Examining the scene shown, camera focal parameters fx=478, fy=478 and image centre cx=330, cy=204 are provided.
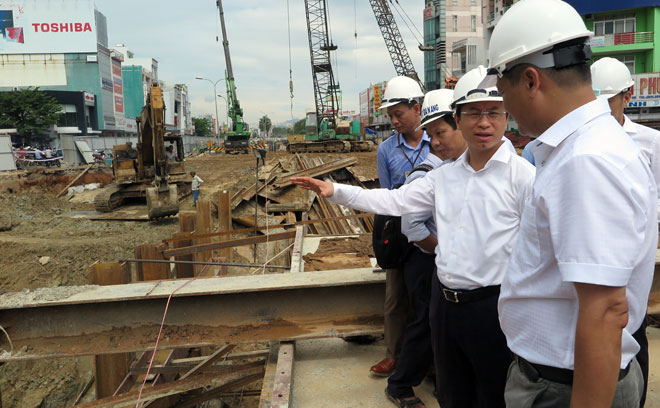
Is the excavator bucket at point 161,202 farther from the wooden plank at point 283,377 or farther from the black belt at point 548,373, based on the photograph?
the black belt at point 548,373

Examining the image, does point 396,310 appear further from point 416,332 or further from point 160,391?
point 160,391

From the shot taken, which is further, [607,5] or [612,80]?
[607,5]

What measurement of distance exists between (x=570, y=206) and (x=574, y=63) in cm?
44

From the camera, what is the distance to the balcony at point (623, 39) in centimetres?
2845

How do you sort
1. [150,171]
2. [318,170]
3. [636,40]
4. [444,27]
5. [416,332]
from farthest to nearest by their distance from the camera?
[444,27] → [636,40] → [150,171] → [318,170] → [416,332]

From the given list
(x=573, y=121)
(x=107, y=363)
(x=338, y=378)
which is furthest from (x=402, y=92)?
(x=107, y=363)

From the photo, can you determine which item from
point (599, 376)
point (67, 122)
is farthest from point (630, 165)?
point (67, 122)

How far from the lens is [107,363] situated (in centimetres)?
499

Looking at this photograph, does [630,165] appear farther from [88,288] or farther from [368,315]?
[88,288]

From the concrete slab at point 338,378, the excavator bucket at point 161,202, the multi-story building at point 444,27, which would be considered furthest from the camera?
the multi-story building at point 444,27

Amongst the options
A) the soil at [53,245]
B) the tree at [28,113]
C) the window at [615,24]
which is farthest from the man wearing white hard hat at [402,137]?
the tree at [28,113]

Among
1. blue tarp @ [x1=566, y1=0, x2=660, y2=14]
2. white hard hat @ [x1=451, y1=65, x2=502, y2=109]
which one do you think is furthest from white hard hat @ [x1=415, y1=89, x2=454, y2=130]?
blue tarp @ [x1=566, y1=0, x2=660, y2=14]

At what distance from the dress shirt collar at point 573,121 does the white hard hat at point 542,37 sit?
0.46ft

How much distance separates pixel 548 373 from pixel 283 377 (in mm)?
2028
